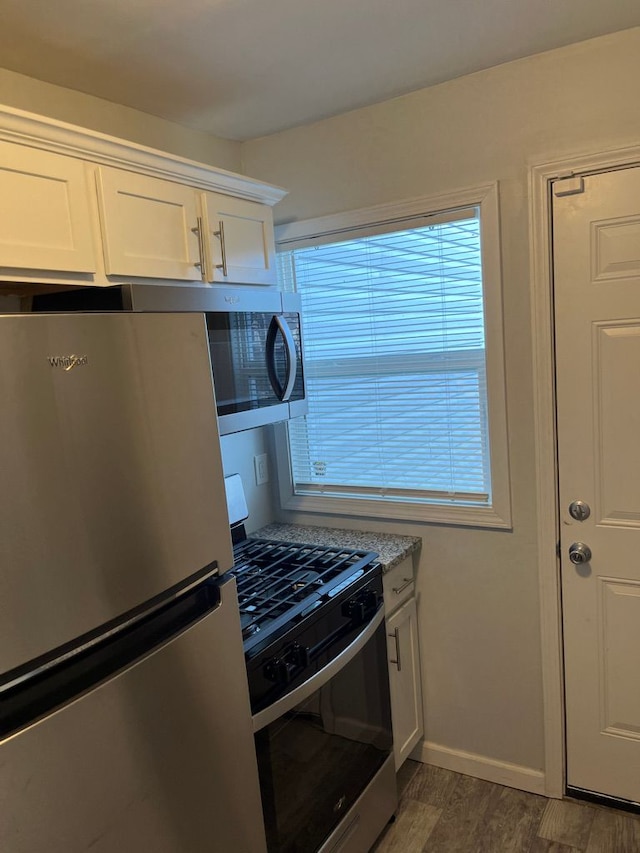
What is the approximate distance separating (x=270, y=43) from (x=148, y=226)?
623mm

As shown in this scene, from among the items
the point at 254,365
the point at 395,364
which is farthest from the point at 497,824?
the point at 254,365

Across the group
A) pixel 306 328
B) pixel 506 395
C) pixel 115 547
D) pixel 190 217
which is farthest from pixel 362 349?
pixel 115 547

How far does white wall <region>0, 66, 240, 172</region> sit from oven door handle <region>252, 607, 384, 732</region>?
181 cm

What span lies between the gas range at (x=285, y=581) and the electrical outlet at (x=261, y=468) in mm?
315

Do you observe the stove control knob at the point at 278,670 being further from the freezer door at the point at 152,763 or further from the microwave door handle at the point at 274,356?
the microwave door handle at the point at 274,356

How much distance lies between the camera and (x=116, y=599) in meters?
1.14

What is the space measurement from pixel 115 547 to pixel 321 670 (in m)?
0.89

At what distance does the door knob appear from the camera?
2.15 meters

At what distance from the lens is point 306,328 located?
2.64 m

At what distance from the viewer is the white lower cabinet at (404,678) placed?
2256 millimetres

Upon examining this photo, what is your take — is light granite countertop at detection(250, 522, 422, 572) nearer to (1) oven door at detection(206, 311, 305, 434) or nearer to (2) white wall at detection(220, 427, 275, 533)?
(2) white wall at detection(220, 427, 275, 533)

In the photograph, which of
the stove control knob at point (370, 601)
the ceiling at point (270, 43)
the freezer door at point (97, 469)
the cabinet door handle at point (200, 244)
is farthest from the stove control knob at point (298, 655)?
the ceiling at point (270, 43)

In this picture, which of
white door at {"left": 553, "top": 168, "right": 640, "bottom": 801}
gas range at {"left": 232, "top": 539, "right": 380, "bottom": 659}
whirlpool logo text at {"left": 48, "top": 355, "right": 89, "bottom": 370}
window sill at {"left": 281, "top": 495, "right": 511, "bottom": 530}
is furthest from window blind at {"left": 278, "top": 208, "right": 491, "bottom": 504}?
whirlpool logo text at {"left": 48, "top": 355, "right": 89, "bottom": 370}

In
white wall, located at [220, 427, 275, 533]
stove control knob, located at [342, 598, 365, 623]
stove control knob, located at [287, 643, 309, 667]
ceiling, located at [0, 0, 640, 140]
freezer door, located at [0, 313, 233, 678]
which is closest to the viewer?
freezer door, located at [0, 313, 233, 678]
